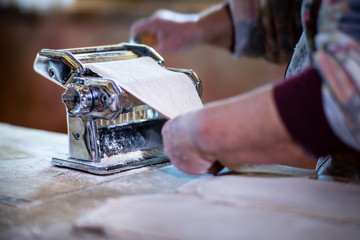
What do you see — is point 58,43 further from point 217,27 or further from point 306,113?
point 306,113

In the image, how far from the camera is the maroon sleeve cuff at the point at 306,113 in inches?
29.2

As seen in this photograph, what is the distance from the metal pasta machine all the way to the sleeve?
1.25 ft

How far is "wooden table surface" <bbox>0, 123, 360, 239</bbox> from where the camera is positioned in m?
0.70

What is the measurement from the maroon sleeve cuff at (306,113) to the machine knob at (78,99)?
0.44m

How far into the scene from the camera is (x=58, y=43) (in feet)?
12.2

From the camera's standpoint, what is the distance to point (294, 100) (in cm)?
75

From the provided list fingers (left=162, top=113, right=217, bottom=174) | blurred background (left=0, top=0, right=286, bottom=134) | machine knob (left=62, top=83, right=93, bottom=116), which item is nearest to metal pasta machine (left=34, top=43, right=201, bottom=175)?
machine knob (left=62, top=83, right=93, bottom=116)

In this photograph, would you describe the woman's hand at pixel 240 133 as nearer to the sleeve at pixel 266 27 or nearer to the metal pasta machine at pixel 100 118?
the metal pasta machine at pixel 100 118

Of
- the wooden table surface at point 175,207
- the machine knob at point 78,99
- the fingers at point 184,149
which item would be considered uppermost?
the machine knob at point 78,99

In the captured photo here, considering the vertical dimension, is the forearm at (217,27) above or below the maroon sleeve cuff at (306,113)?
above

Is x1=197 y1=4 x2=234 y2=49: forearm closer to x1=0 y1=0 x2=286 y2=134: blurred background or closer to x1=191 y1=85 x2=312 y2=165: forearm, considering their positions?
x1=191 y1=85 x2=312 y2=165: forearm

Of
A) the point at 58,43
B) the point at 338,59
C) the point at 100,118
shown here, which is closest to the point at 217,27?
the point at 100,118

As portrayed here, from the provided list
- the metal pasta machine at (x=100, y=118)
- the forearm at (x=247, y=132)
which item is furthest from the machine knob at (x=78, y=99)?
the forearm at (x=247, y=132)

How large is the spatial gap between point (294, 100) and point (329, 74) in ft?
0.24
